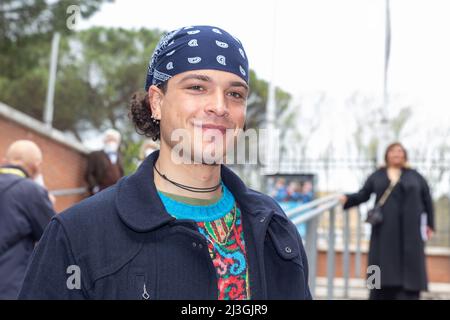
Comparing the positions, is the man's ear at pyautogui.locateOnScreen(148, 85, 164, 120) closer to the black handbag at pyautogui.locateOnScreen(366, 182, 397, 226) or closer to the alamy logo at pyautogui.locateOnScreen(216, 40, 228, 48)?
the alamy logo at pyautogui.locateOnScreen(216, 40, 228, 48)

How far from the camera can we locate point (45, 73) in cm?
2581

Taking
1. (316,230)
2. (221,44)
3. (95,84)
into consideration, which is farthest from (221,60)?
(95,84)

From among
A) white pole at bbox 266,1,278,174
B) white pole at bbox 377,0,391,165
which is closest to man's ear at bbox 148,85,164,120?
white pole at bbox 377,0,391,165

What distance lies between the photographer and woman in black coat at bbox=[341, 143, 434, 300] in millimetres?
6828

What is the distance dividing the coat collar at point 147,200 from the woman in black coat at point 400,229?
5.11 m

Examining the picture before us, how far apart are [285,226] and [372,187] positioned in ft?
17.8

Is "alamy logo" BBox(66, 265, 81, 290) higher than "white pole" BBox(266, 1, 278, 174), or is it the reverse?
"white pole" BBox(266, 1, 278, 174)

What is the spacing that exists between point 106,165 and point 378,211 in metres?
4.15

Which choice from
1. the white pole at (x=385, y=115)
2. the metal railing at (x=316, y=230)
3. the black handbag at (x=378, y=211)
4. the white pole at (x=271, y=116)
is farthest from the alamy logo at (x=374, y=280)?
the white pole at (x=271, y=116)

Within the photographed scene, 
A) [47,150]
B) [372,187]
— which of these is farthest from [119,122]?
[372,187]

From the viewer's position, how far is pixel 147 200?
162cm

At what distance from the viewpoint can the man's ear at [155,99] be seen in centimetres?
176

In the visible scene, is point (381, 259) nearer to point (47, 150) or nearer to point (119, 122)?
point (47, 150)

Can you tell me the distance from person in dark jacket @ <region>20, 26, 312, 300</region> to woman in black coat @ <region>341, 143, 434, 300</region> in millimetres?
5211
